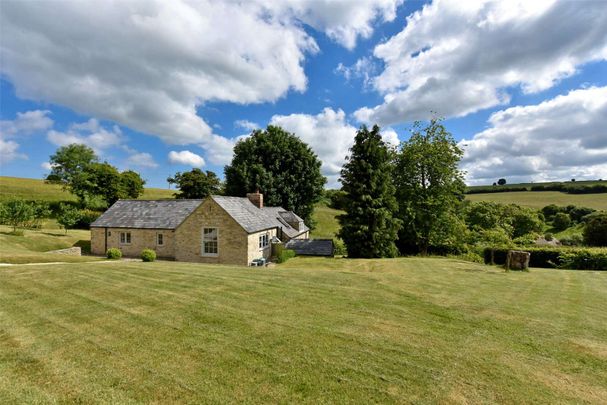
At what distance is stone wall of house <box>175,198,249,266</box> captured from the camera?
75.3 ft

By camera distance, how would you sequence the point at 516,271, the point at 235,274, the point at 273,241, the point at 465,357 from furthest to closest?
1. the point at 273,241
2. the point at 516,271
3. the point at 235,274
4. the point at 465,357

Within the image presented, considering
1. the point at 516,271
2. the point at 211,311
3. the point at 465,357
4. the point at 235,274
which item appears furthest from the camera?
the point at 516,271

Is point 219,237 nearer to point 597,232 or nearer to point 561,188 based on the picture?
point 597,232

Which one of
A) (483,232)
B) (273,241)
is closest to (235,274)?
(273,241)

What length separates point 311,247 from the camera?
2973 centimetres

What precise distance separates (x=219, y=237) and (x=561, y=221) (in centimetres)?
6803

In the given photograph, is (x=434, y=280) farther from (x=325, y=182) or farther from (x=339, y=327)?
(x=325, y=182)

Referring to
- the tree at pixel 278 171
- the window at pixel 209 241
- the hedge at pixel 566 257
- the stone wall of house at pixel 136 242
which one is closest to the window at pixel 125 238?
the stone wall of house at pixel 136 242

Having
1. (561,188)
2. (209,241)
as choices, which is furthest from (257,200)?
(561,188)

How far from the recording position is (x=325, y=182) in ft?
154

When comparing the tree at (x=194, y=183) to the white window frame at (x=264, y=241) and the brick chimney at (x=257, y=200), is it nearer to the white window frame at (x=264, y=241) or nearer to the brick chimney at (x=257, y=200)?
the brick chimney at (x=257, y=200)

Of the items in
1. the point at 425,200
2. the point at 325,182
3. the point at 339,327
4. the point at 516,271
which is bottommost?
the point at 516,271

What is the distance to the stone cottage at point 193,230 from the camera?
76.4 feet

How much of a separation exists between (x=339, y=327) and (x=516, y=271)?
16051mm
